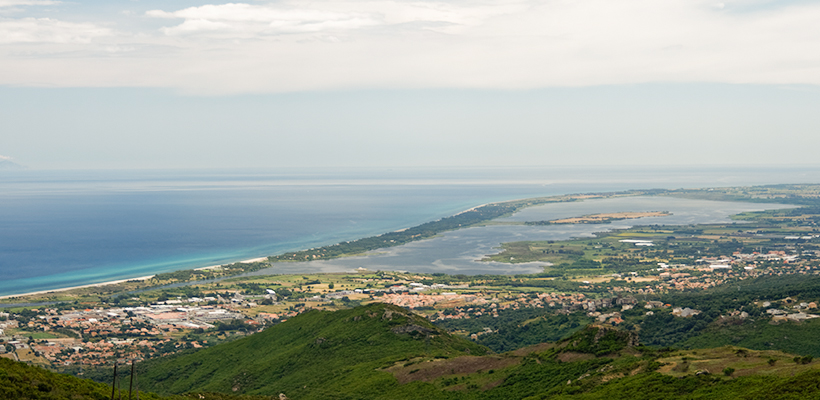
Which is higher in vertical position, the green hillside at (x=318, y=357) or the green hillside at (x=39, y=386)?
the green hillside at (x=39, y=386)

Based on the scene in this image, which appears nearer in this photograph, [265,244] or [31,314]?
[31,314]

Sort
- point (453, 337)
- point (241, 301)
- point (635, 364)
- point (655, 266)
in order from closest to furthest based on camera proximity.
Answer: point (635, 364) → point (453, 337) → point (241, 301) → point (655, 266)

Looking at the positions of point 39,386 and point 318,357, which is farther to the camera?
point 318,357

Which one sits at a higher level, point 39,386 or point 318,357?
point 39,386

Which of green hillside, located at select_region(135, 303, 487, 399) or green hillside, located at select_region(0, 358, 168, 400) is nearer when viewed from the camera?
green hillside, located at select_region(0, 358, 168, 400)

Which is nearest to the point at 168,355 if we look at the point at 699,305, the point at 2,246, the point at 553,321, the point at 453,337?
the point at 453,337

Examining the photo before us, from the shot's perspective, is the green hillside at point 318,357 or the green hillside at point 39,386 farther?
the green hillside at point 318,357

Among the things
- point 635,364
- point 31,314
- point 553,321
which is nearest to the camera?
point 635,364

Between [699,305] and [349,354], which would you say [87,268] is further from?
[699,305]
